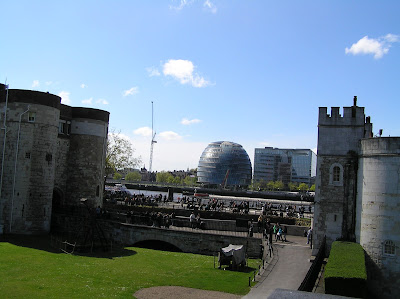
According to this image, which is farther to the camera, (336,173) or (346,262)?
(336,173)

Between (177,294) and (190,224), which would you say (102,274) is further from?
→ (190,224)

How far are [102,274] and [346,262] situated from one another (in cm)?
1316

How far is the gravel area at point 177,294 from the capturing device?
1972cm

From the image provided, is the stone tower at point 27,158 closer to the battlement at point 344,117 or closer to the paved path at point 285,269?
the paved path at point 285,269

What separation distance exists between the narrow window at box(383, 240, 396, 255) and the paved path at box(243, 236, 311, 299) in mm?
4556

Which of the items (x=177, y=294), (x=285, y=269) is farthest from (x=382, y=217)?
(x=177, y=294)

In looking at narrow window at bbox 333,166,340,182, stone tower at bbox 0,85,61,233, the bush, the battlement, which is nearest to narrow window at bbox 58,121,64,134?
stone tower at bbox 0,85,61,233

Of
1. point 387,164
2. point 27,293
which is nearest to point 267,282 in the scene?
point 387,164

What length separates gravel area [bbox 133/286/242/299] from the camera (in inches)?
776

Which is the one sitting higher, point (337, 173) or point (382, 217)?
point (337, 173)

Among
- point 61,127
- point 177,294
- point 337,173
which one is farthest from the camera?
point 61,127

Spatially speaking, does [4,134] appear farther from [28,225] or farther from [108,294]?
[108,294]

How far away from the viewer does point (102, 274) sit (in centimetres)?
2305

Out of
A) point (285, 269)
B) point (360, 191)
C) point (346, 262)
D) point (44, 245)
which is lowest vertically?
point (44, 245)
